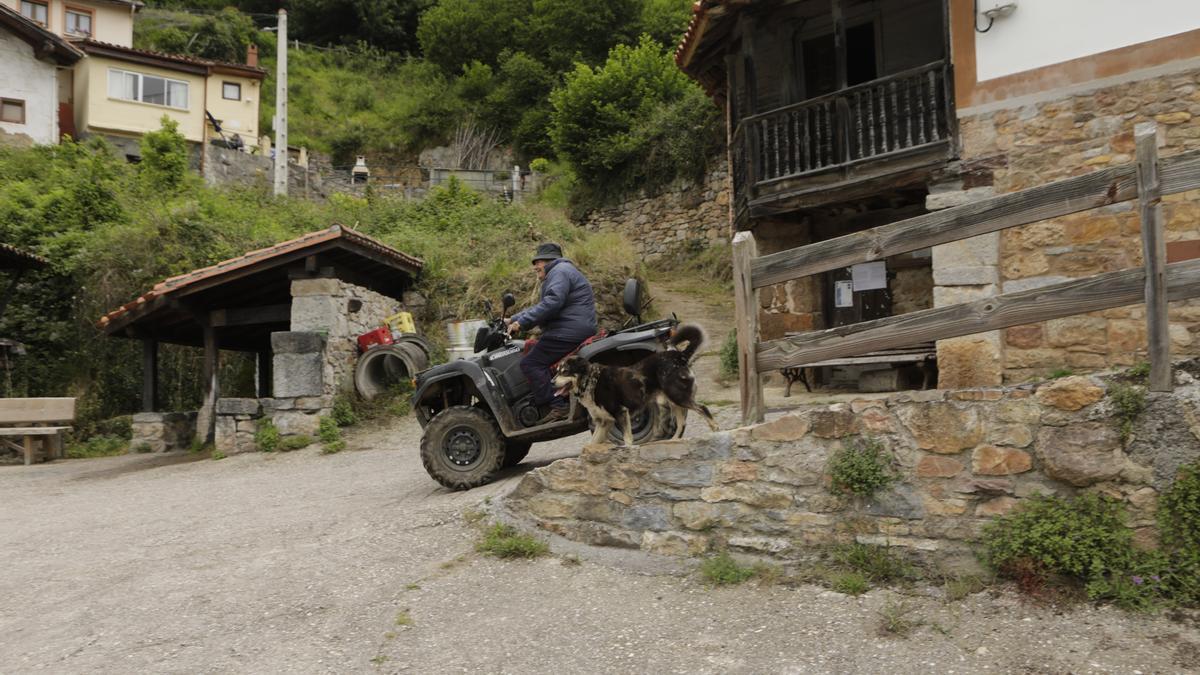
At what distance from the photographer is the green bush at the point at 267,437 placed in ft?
34.0

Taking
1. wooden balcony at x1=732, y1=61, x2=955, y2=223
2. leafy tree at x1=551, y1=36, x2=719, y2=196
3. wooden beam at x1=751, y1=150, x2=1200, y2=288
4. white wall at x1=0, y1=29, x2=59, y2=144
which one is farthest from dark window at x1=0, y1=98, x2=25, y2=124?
wooden beam at x1=751, y1=150, x2=1200, y2=288

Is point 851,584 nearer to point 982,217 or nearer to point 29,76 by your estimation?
point 982,217

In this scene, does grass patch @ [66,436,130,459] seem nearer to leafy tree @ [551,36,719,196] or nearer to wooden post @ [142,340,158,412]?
wooden post @ [142,340,158,412]

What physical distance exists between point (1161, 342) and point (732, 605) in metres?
2.24

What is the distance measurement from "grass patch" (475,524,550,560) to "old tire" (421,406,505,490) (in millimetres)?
1235

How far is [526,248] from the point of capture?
14898 mm

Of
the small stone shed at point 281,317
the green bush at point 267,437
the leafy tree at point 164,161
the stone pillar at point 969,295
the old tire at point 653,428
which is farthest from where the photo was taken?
the leafy tree at point 164,161

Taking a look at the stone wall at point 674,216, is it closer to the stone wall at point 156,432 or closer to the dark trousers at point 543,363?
the stone wall at point 156,432

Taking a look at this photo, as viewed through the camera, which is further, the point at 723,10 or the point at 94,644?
the point at 723,10

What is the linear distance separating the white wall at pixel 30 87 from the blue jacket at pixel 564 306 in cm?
2571

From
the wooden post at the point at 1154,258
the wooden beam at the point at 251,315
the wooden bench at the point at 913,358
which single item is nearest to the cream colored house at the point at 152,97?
the wooden beam at the point at 251,315

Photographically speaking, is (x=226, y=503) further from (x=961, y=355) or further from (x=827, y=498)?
(x=961, y=355)

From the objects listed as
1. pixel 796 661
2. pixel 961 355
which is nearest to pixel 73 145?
pixel 961 355

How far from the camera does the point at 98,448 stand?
12555 millimetres
